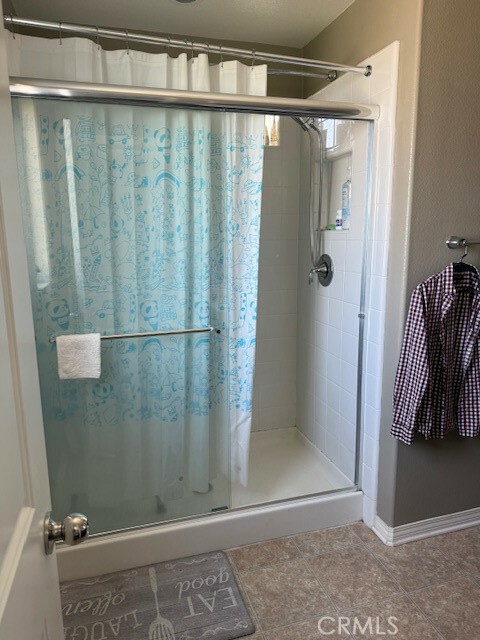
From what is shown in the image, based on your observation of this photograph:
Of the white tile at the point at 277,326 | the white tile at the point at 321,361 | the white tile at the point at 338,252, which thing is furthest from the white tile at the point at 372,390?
the white tile at the point at 277,326

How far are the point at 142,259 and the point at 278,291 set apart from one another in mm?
1160

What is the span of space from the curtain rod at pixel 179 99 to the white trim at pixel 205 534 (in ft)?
5.47

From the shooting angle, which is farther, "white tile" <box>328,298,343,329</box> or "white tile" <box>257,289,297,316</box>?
"white tile" <box>257,289,297,316</box>

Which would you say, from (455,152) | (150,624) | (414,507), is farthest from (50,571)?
(455,152)

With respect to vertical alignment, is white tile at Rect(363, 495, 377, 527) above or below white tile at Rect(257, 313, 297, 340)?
below

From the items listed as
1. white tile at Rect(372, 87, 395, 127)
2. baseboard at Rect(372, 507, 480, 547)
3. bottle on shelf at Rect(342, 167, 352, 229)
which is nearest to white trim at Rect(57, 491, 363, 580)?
baseboard at Rect(372, 507, 480, 547)

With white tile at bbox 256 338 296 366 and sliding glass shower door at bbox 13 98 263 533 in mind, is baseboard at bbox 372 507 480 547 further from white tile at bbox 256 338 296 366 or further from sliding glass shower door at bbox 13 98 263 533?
white tile at bbox 256 338 296 366

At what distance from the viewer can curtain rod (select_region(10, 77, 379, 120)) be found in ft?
4.98

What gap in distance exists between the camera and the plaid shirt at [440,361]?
1.77 meters

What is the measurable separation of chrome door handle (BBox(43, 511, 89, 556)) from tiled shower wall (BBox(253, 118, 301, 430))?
6.80ft

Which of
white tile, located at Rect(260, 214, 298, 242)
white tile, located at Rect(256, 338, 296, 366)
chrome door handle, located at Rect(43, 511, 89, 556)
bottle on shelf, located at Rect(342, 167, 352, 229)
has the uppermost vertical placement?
→ bottle on shelf, located at Rect(342, 167, 352, 229)

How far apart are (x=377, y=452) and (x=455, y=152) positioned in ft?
4.19

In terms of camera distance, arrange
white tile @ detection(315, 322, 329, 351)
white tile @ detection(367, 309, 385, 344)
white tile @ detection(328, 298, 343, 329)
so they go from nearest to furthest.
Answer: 1. white tile @ detection(367, 309, 385, 344)
2. white tile @ detection(328, 298, 343, 329)
3. white tile @ detection(315, 322, 329, 351)

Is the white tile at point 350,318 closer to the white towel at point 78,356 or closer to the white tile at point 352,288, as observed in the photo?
the white tile at point 352,288
